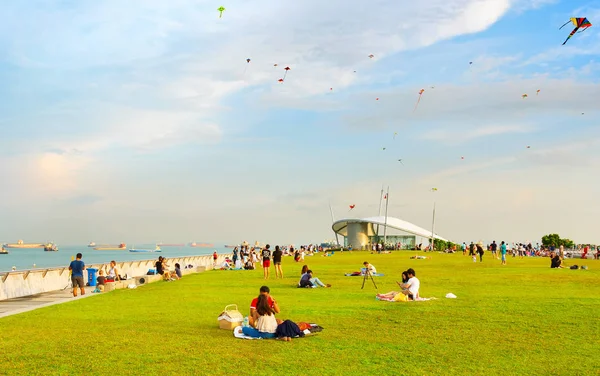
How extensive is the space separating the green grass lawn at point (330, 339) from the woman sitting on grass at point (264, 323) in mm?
442

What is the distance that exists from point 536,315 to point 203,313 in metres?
8.37

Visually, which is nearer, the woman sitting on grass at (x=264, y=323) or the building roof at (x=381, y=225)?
the woman sitting on grass at (x=264, y=323)

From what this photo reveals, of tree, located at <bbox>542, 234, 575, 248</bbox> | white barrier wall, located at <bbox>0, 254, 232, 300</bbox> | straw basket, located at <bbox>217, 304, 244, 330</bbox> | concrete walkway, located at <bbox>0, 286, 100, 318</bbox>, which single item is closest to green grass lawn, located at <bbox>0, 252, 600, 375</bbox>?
straw basket, located at <bbox>217, 304, 244, 330</bbox>

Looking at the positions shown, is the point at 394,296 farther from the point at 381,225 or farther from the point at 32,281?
the point at 381,225

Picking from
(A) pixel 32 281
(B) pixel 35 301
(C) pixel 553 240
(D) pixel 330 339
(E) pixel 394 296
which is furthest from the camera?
(C) pixel 553 240

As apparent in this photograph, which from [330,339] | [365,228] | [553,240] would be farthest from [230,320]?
[365,228]

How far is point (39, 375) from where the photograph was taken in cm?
857

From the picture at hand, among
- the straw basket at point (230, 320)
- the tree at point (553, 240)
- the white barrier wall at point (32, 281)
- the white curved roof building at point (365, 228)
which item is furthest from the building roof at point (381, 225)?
the straw basket at point (230, 320)

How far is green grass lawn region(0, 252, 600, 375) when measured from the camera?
9125 mm

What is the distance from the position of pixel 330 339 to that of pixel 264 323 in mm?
1386

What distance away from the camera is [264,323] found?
12.0 meters

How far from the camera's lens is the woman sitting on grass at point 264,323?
11930mm

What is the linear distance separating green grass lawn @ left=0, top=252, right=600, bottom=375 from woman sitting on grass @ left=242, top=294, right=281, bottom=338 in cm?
44

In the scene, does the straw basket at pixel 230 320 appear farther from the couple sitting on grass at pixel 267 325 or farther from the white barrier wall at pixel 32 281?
the white barrier wall at pixel 32 281
